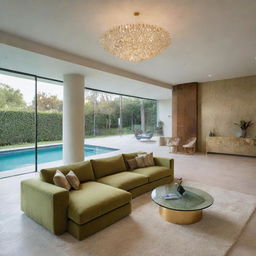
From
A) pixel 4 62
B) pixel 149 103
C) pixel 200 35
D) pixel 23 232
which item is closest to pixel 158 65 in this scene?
pixel 200 35

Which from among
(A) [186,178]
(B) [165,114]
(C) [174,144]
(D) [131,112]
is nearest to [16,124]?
(A) [186,178]

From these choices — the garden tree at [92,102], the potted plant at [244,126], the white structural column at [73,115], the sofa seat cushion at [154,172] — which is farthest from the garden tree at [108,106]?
the potted plant at [244,126]

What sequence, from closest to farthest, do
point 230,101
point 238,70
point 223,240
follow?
1. point 223,240
2. point 238,70
3. point 230,101

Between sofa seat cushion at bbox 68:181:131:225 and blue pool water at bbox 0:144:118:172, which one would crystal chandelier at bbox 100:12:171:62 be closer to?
sofa seat cushion at bbox 68:181:131:225

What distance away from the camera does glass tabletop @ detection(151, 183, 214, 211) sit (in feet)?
8.63

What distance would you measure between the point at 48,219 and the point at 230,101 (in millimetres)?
7861

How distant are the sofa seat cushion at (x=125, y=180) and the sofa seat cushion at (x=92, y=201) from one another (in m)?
0.33

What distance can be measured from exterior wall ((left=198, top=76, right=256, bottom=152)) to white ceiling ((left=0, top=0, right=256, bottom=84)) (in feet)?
8.21

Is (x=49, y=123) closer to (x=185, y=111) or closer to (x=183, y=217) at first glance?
(x=183, y=217)

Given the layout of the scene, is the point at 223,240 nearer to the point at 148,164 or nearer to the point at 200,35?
the point at 148,164

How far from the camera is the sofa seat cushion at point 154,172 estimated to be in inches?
153

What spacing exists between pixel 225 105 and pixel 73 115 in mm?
6193

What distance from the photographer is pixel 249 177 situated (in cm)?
489

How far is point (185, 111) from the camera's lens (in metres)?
8.84
